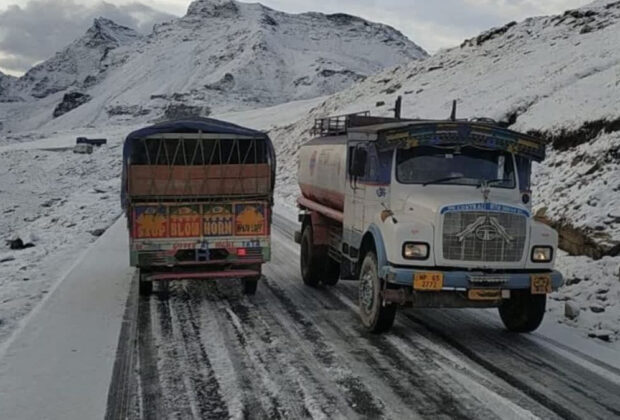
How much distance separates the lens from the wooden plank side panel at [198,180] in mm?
11344

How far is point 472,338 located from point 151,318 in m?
4.54

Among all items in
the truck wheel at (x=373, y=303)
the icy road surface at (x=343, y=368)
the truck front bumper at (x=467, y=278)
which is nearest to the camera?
the icy road surface at (x=343, y=368)

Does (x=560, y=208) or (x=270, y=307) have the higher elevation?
(x=560, y=208)

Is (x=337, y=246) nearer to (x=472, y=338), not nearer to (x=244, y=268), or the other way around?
(x=244, y=268)

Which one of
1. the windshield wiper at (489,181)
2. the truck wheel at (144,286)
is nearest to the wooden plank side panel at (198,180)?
the truck wheel at (144,286)

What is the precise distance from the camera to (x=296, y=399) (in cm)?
684

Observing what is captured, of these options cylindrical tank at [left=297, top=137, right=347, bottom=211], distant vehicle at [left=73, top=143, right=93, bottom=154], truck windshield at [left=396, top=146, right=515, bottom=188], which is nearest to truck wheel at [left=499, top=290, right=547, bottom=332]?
truck windshield at [left=396, top=146, right=515, bottom=188]

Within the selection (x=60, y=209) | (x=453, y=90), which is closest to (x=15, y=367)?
(x=60, y=209)

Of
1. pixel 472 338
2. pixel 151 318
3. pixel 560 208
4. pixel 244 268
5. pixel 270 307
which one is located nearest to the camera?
pixel 472 338

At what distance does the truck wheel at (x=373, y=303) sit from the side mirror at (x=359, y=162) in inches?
49.1

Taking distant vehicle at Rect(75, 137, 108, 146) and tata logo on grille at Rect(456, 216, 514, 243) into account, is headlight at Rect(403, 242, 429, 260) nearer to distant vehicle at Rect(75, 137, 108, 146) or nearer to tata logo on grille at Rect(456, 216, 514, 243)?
tata logo on grille at Rect(456, 216, 514, 243)

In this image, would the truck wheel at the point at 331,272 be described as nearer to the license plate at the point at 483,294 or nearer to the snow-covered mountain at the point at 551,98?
the license plate at the point at 483,294

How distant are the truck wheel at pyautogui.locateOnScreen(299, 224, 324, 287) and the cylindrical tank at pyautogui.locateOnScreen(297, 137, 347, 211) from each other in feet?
2.67

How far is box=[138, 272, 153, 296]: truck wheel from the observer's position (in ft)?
37.0
